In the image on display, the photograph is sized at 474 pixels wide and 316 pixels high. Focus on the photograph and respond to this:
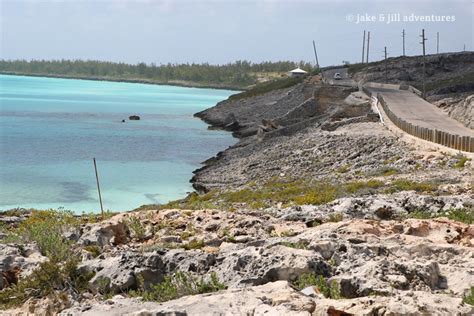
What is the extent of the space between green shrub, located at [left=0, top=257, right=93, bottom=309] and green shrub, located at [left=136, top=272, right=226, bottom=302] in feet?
3.94

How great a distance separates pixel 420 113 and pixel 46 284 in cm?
3990

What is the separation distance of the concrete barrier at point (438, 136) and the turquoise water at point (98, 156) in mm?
12253

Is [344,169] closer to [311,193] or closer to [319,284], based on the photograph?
[311,193]

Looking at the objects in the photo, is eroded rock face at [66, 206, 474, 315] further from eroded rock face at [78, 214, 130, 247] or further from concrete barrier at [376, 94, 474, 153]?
concrete barrier at [376, 94, 474, 153]

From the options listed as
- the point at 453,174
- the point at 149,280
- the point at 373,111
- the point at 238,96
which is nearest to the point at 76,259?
the point at 149,280

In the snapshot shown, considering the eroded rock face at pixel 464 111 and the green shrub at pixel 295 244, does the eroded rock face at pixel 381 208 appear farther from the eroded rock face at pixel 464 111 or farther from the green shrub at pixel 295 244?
the eroded rock face at pixel 464 111

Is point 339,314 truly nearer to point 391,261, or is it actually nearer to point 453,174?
point 391,261

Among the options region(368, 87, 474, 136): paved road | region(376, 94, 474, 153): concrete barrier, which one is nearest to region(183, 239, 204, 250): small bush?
region(376, 94, 474, 153): concrete barrier

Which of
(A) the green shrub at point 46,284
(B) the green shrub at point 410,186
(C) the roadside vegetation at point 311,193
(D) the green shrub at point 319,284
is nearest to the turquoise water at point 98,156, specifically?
(C) the roadside vegetation at point 311,193

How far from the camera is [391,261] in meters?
8.59

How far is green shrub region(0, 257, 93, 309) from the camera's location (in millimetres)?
9484

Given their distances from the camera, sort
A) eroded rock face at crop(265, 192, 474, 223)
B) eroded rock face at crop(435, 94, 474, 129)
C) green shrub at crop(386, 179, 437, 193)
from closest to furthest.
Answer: eroded rock face at crop(265, 192, 474, 223), green shrub at crop(386, 179, 437, 193), eroded rock face at crop(435, 94, 474, 129)

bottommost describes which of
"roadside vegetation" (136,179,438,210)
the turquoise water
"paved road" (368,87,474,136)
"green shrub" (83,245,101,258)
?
the turquoise water

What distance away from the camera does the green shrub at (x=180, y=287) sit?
8414 millimetres
